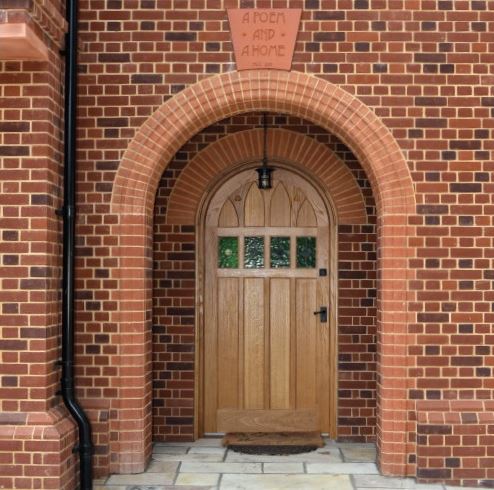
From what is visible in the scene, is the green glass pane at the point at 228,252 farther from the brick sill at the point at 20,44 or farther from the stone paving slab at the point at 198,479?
the brick sill at the point at 20,44

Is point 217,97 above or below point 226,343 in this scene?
above

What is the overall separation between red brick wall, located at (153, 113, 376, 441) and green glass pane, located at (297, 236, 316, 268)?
282mm

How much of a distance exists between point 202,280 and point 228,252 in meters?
0.37

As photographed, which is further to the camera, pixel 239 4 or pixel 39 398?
pixel 239 4

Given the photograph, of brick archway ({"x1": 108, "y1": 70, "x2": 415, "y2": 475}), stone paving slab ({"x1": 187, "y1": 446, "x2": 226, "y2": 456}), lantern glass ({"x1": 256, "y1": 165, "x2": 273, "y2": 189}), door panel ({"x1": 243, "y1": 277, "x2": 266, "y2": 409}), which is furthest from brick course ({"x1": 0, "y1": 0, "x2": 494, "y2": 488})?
door panel ({"x1": 243, "y1": 277, "x2": 266, "y2": 409})

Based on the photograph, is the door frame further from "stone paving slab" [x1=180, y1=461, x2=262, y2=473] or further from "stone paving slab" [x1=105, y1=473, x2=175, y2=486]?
"stone paving slab" [x1=105, y1=473, x2=175, y2=486]

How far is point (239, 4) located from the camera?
618cm

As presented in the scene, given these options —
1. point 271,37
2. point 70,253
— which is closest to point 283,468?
point 70,253

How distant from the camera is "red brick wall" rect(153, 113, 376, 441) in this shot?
7.27 metres

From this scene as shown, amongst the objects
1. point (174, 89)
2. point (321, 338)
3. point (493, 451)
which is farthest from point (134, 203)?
point (493, 451)

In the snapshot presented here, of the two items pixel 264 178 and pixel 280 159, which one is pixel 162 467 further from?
pixel 280 159

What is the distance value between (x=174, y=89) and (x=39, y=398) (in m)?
2.63

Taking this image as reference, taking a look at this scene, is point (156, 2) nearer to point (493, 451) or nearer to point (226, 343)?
point (226, 343)

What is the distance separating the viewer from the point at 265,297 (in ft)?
24.4
